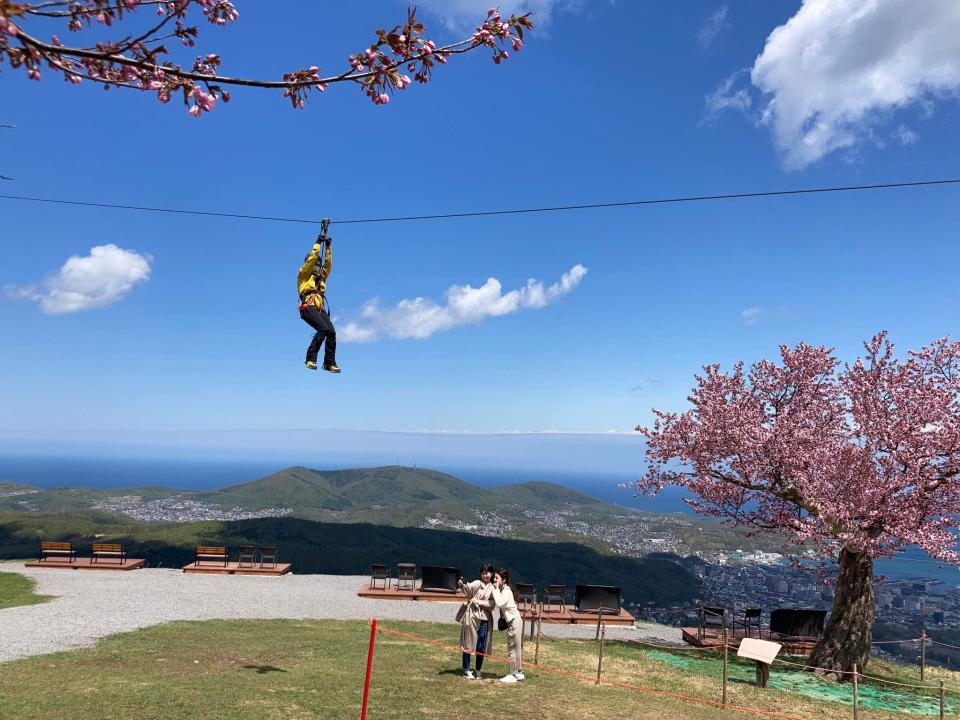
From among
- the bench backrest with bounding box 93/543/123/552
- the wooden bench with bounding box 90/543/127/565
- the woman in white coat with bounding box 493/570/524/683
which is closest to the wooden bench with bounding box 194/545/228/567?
the wooden bench with bounding box 90/543/127/565

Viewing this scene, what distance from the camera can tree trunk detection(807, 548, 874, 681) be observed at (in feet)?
54.7

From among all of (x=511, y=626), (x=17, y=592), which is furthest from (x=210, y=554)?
(x=511, y=626)

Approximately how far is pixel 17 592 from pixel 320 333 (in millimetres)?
18380

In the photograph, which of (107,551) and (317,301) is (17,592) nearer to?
(107,551)

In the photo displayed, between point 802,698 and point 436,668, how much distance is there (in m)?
8.01

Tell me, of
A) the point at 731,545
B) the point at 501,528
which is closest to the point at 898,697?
the point at 501,528

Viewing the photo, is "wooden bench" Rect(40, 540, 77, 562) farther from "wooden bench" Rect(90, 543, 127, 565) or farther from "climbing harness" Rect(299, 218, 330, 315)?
"climbing harness" Rect(299, 218, 330, 315)

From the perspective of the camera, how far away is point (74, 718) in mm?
8805

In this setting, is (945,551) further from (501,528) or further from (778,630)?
(501,528)

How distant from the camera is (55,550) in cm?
2831

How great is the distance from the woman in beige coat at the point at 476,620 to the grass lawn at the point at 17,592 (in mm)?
15792

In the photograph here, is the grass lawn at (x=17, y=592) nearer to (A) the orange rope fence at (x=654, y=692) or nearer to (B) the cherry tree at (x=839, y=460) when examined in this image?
(A) the orange rope fence at (x=654, y=692)

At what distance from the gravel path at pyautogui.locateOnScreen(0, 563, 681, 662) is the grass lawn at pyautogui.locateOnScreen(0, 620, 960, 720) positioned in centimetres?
173

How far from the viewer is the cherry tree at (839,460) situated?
633 inches
